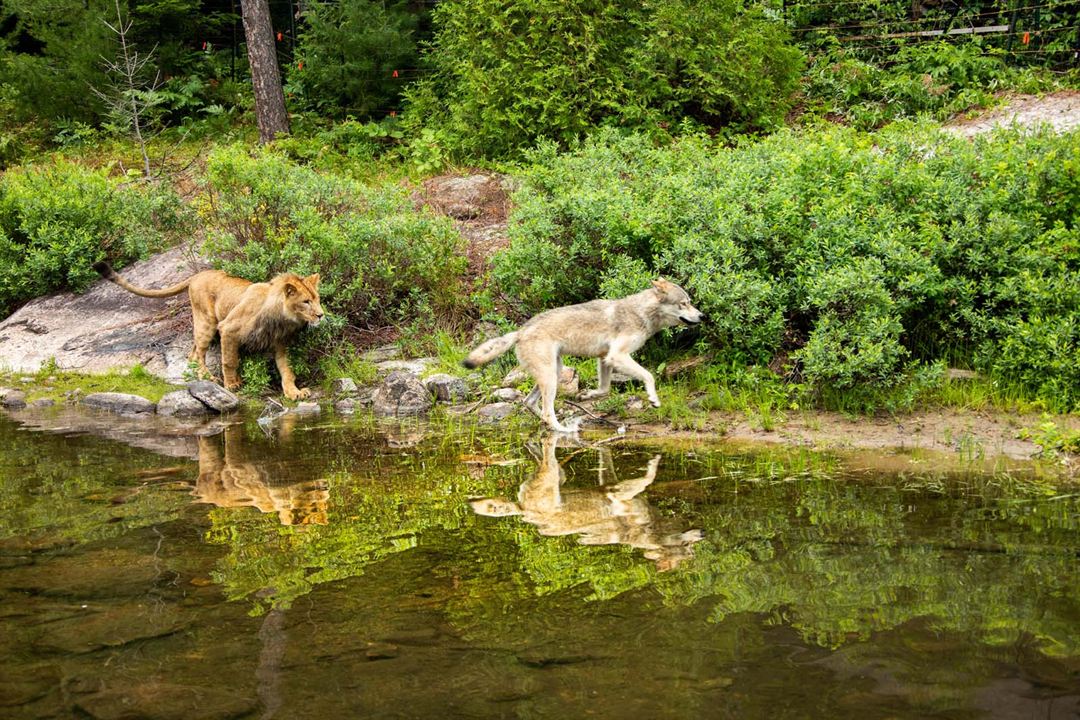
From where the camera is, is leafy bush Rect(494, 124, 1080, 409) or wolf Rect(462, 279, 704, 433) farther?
wolf Rect(462, 279, 704, 433)

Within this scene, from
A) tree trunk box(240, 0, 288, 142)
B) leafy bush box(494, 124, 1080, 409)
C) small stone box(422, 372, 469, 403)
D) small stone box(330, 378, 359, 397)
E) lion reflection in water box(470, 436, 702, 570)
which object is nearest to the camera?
lion reflection in water box(470, 436, 702, 570)

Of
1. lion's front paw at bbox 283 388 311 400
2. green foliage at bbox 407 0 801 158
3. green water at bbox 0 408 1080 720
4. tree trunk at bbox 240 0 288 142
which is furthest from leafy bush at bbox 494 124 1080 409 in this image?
tree trunk at bbox 240 0 288 142

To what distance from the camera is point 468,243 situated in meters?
13.4

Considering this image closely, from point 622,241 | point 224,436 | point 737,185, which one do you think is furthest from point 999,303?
point 224,436

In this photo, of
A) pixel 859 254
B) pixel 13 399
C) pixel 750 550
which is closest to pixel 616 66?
pixel 859 254

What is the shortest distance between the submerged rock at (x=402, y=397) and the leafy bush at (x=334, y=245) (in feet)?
5.24

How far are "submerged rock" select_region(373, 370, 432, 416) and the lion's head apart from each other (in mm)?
1194

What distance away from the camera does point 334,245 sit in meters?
12.2

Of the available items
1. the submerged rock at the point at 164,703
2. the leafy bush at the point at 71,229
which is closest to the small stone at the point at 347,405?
the leafy bush at the point at 71,229

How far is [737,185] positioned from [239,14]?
19794mm

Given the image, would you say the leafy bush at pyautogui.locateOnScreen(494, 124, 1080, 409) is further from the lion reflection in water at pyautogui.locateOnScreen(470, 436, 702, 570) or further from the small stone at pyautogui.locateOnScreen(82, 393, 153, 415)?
the small stone at pyautogui.locateOnScreen(82, 393, 153, 415)

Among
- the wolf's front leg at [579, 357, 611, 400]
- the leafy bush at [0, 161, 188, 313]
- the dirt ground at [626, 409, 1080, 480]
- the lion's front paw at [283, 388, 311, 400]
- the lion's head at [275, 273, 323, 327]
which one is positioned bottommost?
the dirt ground at [626, 409, 1080, 480]

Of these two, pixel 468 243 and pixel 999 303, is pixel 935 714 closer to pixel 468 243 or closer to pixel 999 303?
pixel 999 303

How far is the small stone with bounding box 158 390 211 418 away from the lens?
443 inches
